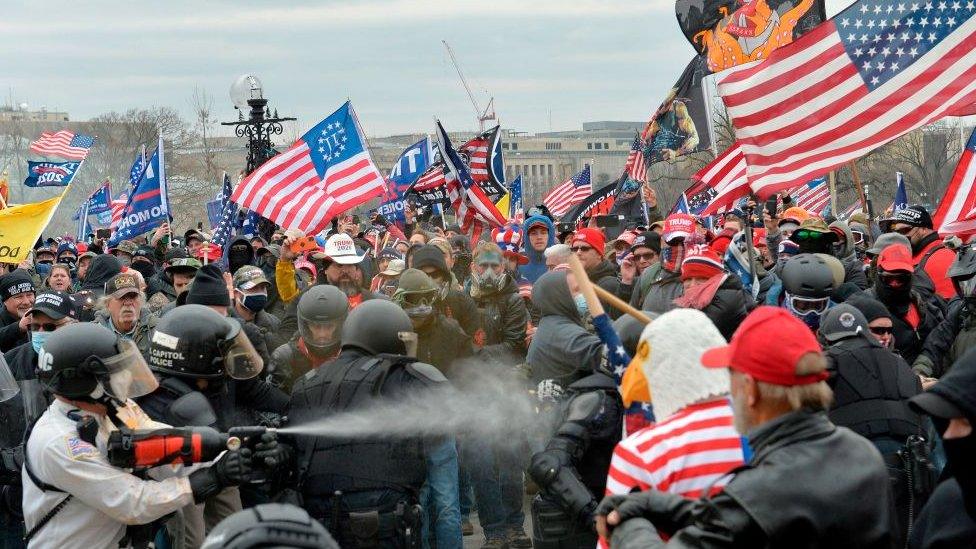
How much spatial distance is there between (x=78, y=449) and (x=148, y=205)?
13.4m

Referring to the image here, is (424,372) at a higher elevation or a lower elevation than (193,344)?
lower

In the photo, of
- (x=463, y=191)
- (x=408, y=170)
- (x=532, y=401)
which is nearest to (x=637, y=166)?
(x=463, y=191)

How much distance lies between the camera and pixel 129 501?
5.05 m

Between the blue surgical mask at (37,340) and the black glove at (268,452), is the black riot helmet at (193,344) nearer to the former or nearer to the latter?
the black glove at (268,452)

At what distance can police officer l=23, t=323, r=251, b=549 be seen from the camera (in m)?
5.01

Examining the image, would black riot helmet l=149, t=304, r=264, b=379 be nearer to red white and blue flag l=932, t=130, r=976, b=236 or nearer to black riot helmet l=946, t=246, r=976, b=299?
black riot helmet l=946, t=246, r=976, b=299

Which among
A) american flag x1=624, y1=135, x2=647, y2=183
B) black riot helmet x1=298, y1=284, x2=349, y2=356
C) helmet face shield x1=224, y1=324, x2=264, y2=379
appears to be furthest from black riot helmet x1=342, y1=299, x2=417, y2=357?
american flag x1=624, y1=135, x2=647, y2=183

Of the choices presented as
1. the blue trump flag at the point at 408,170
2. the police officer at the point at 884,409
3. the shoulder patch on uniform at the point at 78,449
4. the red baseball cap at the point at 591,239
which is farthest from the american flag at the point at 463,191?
the shoulder patch on uniform at the point at 78,449

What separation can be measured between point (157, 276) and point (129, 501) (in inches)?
365

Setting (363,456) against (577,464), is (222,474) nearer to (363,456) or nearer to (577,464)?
(363,456)

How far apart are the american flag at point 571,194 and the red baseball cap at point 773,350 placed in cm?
1865

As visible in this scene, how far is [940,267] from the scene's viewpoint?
35.0ft

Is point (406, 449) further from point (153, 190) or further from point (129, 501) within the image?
point (153, 190)

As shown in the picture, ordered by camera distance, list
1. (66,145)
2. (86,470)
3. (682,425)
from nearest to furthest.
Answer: (682,425) < (86,470) < (66,145)
